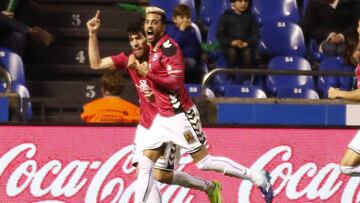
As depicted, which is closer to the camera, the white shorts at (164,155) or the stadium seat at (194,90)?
the white shorts at (164,155)

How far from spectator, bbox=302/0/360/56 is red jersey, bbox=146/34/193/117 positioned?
14.6ft

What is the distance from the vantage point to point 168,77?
12070 millimetres

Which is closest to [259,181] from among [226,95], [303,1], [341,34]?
[226,95]

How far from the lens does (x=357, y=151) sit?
1258 cm

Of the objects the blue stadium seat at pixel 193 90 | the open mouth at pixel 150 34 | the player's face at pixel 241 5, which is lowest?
the blue stadium seat at pixel 193 90

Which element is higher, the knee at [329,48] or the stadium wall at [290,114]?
the knee at [329,48]

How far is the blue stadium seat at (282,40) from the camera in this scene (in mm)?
16750

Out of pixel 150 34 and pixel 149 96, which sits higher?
pixel 150 34

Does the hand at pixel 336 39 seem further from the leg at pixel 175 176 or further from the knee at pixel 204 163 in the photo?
the knee at pixel 204 163

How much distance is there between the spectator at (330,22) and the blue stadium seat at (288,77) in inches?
15.5

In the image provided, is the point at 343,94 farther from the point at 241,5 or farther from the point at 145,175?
the point at 241,5

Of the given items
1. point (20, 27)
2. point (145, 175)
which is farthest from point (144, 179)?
point (20, 27)

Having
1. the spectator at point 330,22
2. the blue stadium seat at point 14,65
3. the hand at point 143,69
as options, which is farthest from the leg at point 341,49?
the hand at point 143,69

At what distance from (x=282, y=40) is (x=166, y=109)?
4.73 metres
